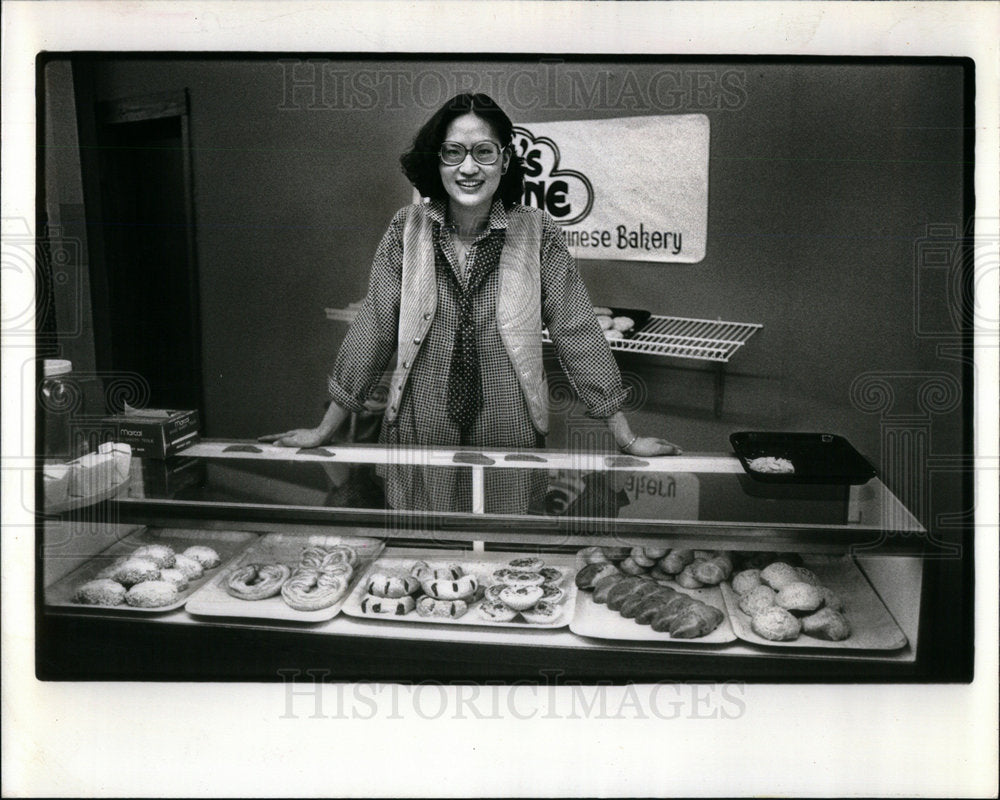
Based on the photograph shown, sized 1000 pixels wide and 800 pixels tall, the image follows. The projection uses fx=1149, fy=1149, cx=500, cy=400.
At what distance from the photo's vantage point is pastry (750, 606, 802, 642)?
8.83ft

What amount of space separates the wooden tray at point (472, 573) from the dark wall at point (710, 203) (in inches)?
17.3

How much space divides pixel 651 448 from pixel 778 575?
16.7 inches

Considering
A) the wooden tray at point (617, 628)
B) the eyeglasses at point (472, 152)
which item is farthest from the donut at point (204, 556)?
the eyeglasses at point (472, 152)

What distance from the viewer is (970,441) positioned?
280 cm

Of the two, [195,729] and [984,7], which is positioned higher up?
[984,7]

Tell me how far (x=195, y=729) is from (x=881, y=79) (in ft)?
7.47

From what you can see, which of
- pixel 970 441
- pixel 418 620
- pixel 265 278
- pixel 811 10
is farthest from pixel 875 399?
pixel 265 278

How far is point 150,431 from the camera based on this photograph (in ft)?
9.07

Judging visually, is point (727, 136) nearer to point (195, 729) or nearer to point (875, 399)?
point (875, 399)

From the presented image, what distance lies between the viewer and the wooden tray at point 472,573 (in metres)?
2.71

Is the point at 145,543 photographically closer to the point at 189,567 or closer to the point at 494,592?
the point at 189,567

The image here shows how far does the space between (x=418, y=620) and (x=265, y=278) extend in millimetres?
896

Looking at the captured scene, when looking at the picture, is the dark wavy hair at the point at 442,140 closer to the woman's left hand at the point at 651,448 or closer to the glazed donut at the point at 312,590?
the woman's left hand at the point at 651,448

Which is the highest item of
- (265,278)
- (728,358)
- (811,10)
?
(811,10)
